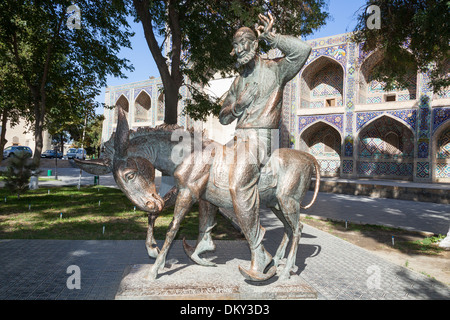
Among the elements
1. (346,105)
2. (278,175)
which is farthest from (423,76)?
(278,175)

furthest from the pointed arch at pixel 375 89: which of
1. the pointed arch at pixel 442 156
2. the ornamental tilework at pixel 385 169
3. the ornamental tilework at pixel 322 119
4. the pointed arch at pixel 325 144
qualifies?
the ornamental tilework at pixel 385 169

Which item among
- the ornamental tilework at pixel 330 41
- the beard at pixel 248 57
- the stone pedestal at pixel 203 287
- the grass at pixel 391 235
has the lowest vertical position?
the grass at pixel 391 235

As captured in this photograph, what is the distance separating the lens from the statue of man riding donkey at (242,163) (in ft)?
9.52

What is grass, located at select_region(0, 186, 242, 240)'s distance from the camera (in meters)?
6.18

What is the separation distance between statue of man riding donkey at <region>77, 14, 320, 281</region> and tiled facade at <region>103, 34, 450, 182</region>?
14.4m

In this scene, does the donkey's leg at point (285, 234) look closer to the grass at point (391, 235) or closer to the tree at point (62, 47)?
the grass at point (391, 235)

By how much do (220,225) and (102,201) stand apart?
497cm

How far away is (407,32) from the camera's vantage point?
723 cm

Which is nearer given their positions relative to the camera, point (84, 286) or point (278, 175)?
point (278, 175)

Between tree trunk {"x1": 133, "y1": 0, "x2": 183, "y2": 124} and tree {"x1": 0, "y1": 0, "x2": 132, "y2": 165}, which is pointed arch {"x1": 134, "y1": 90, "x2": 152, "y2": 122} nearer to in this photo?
tree {"x1": 0, "y1": 0, "x2": 132, "y2": 165}

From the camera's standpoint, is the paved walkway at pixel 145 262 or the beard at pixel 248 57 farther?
the paved walkway at pixel 145 262

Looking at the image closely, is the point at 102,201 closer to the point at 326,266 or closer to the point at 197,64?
the point at 197,64

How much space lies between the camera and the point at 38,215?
7.92 meters

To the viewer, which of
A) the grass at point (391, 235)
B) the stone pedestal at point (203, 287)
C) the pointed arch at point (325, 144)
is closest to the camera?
the stone pedestal at point (203, 287)
